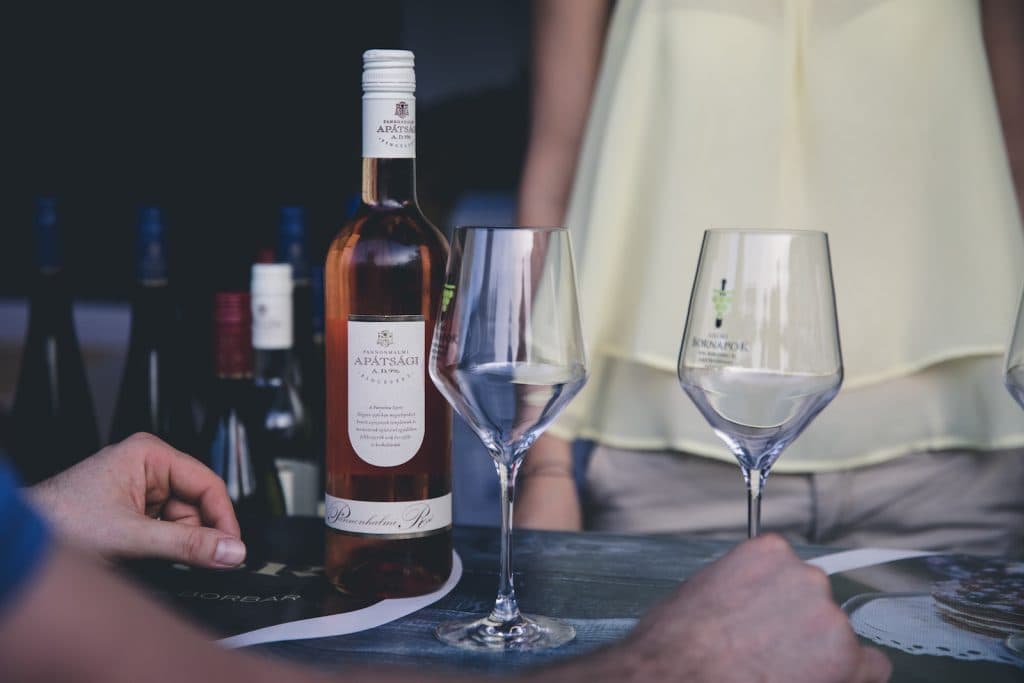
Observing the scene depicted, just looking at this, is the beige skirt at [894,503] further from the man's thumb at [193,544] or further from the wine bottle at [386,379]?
the man's thumb at [193,544]

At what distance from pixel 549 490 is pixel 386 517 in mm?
452

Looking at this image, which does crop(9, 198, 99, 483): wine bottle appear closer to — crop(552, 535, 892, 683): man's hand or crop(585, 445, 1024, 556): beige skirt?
crop(585, 445, 1024, 556): beige skirt

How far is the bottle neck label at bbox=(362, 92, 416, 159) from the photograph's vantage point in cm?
74

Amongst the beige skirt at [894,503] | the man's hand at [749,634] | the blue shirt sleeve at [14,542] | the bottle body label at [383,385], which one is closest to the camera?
the blue shirt sleeve at [14,542]

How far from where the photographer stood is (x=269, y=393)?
1.27 m

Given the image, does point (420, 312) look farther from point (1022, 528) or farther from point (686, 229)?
point (1022, 528)

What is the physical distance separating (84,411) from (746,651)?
109cm

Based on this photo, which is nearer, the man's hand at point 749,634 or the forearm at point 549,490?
the man's hand at point 749,634

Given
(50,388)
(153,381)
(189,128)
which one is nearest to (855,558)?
(153,381)

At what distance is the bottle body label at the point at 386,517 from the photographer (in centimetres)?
74

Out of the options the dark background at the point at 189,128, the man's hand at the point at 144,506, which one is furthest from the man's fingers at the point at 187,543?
the dark background at the point at 189,128

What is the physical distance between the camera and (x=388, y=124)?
29.4 inches

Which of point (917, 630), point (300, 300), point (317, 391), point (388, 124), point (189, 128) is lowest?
point (917, 630)

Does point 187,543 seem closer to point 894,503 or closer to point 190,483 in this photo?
point 190,483
